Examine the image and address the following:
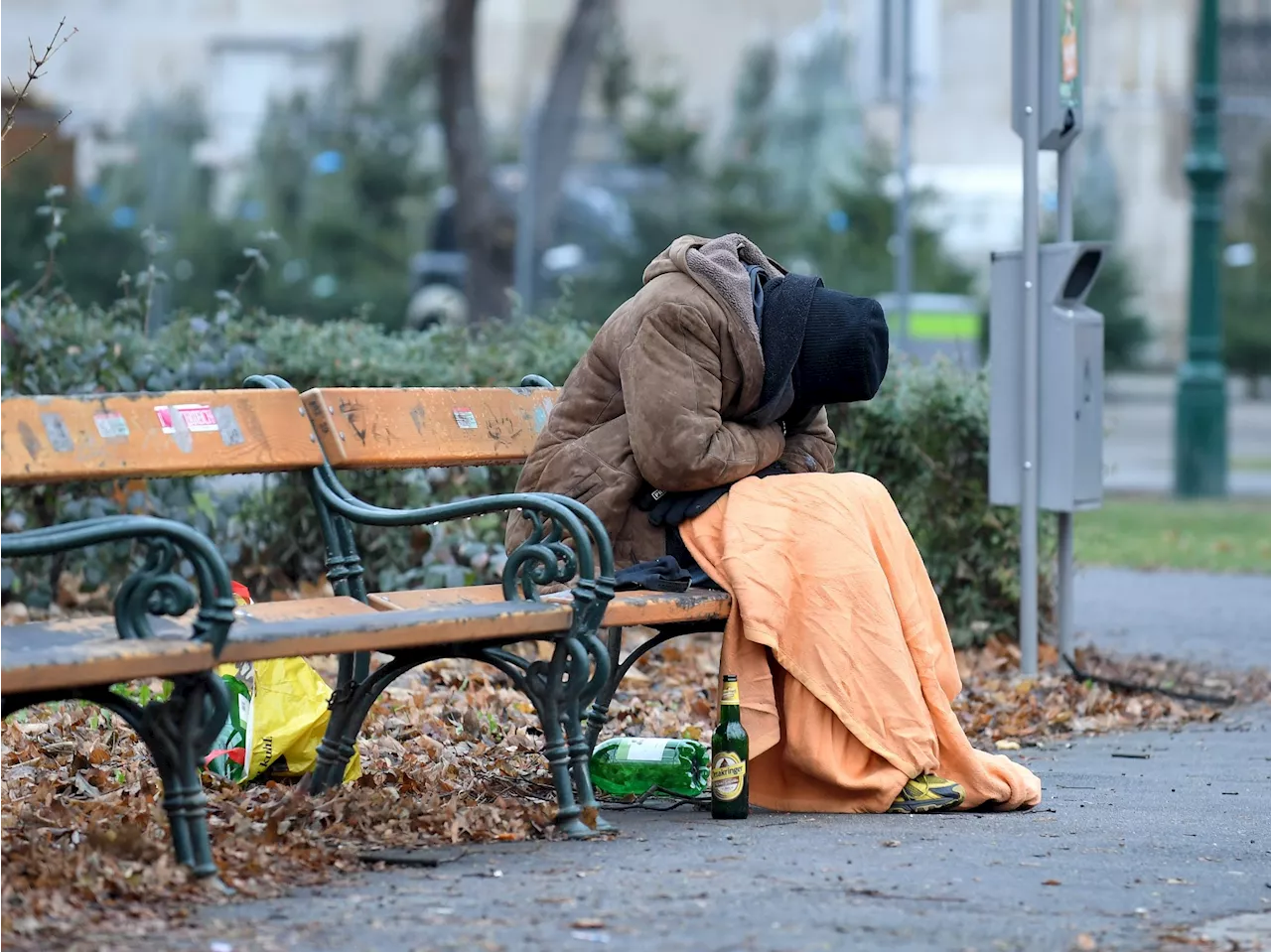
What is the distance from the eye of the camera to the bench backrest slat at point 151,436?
4.04 m

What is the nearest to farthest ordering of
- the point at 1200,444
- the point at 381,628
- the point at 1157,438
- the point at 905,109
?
the point at 381,628 → the point at 905,109 → the point at 1200,444 → the point at 1157,438

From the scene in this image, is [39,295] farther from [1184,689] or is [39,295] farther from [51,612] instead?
[1184,689]

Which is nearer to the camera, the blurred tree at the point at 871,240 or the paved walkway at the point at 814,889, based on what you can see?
the paved walkway at the point at 814,889

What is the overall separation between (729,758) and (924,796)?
47 cm

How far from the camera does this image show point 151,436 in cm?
427

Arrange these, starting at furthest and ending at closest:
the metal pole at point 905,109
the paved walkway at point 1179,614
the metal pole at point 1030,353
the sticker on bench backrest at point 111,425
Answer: the metal pole at point 905,109 → the paved walkway at point 1179,614 → the metal pole at point 1030,353 → the sticker on bench backrest at point 111,425

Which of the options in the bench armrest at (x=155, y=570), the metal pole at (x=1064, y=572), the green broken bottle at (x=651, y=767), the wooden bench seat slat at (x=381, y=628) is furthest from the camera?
the metal pole at (x=1064, y=572)

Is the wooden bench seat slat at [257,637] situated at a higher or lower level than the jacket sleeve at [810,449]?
lower

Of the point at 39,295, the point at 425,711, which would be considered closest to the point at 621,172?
the point at 39,295

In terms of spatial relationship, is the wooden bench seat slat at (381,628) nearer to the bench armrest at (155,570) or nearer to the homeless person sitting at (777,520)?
the bench armrest at (155,570)

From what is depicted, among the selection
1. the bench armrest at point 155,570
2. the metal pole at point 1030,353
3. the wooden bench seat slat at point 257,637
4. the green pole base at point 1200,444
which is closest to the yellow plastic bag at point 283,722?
the wooden bench seat slat at point 257,637

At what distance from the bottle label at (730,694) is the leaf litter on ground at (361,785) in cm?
45

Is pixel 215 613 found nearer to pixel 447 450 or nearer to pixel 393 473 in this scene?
pixel 447 450

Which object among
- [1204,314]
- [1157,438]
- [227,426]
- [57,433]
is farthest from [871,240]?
[57,433]
